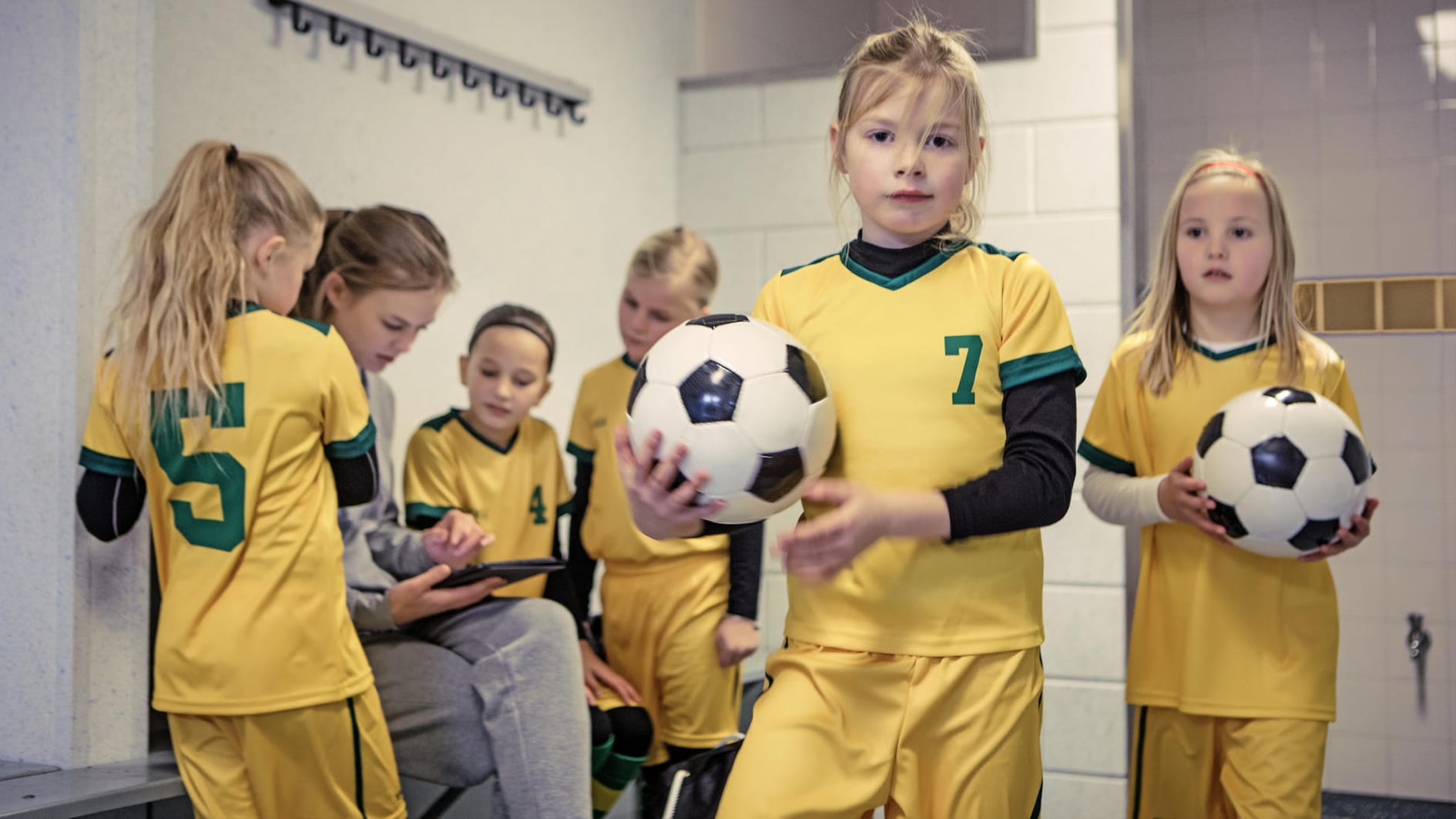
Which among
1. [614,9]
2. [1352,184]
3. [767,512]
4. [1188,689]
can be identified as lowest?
[1188,689]

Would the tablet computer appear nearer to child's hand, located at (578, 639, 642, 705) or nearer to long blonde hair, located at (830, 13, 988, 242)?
child's hand, located at (578, 639, 642, 705)

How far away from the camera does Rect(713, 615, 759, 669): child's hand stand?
261 cm

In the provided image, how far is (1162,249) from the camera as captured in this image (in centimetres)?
238

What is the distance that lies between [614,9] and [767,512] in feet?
8.87

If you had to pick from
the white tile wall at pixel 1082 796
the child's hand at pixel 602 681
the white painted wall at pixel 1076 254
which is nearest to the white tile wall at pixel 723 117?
the white painted wall at pixel 1076 254

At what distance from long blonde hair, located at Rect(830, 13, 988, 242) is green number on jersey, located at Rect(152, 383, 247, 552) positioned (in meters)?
0.99

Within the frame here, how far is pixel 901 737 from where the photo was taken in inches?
57.9

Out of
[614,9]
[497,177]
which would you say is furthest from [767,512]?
[614,9]

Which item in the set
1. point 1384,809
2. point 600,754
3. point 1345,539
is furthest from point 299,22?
point 1384,809

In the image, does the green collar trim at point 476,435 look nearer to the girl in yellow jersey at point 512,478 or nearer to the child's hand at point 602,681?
the girl in yellow jersey at point 512,478

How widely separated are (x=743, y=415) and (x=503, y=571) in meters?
0.96

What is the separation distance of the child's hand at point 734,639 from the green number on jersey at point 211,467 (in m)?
1.11

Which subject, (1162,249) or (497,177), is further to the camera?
(497,177)

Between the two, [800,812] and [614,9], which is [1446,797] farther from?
[614,9]
